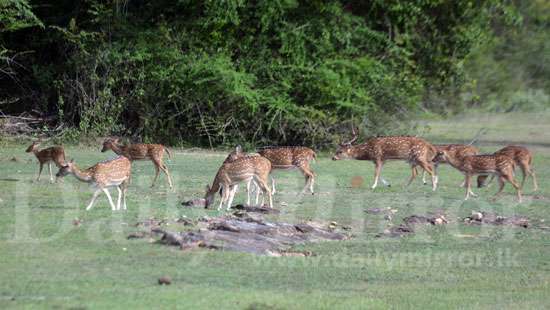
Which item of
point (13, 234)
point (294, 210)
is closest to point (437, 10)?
point (294, 210)

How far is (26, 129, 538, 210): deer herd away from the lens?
14.7 metres

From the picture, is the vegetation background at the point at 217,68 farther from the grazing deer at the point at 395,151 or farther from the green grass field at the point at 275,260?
the green grass field at the point at 275,260

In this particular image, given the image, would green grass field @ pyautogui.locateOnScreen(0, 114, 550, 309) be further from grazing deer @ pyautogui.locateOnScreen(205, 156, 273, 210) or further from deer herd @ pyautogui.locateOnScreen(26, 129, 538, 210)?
grazing deer @ pyautogui.locateOnScreen(205, 156, 273, 210)

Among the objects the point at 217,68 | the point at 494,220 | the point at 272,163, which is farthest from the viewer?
the point at 217,68

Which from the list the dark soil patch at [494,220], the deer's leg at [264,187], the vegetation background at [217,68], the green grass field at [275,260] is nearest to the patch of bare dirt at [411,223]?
the green grass field at [275,260]

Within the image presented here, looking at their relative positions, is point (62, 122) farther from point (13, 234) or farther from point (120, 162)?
point (13, 234)

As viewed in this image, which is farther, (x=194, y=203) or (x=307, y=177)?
(x=307, y=177)

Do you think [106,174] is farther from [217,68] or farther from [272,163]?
[217,68]

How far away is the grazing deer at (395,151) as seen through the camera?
2022 centimetres

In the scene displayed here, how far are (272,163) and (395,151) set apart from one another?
11.2 ft

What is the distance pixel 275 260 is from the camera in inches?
453

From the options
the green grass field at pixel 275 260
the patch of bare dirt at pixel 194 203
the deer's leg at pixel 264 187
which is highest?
the deer's leg at pixel 264 187

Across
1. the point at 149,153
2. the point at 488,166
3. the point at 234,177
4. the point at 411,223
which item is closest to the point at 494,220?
the point at 411,223

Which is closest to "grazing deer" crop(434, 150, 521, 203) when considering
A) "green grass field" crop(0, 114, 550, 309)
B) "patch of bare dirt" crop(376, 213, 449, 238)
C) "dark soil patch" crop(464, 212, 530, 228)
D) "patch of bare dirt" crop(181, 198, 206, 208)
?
"green grass field" crop(0, 114, 550, 309)
